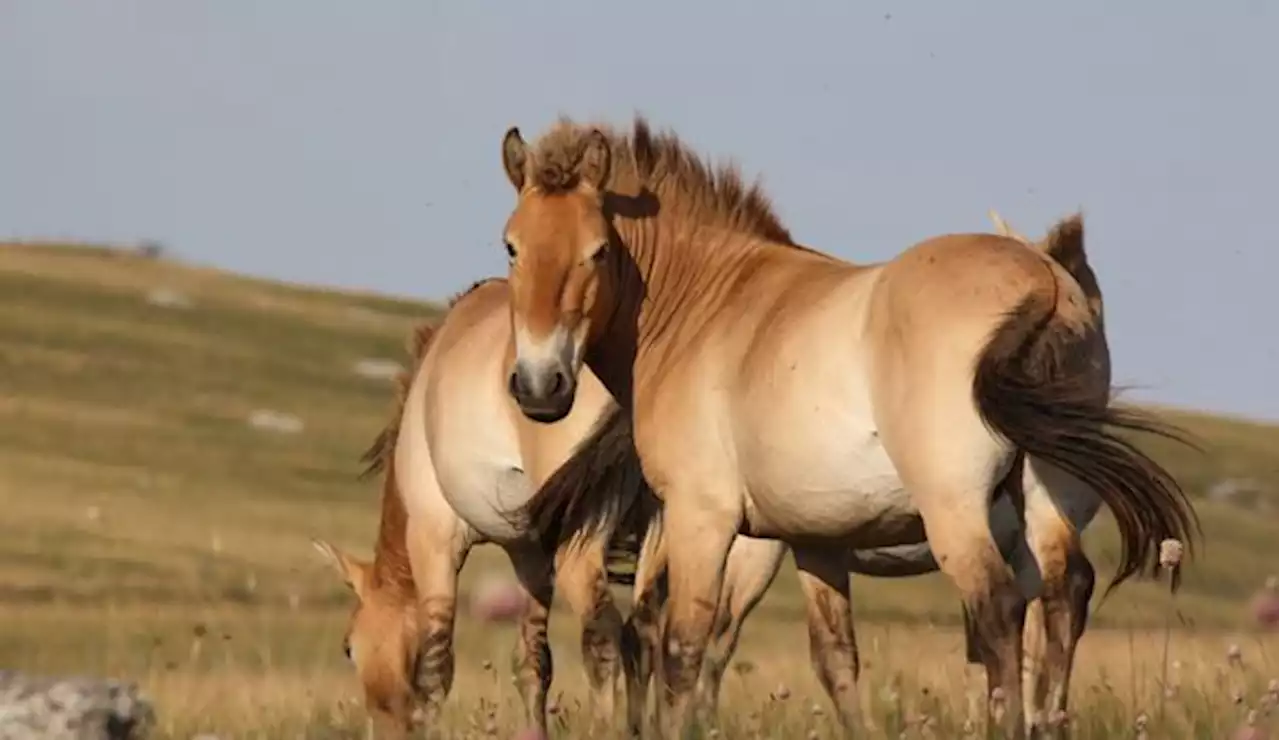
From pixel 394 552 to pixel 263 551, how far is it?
78.6 feet

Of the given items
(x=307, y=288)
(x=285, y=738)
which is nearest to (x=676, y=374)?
(x=285, y=738)

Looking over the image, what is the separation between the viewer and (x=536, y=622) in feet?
41.2

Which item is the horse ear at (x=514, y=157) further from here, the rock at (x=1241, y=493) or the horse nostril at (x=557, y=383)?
the rock at (x=1241, y=493)

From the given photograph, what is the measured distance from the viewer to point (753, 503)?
30.5ft

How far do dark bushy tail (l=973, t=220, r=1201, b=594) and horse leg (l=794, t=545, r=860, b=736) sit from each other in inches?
81.8

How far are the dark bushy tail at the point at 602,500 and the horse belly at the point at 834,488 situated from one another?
2.11 metres

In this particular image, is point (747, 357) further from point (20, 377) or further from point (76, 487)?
point (20, 377)

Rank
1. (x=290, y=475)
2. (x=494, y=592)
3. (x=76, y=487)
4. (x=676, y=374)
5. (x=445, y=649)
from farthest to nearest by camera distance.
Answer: (x=290, y=475), (x=76, y=487), (x=445, y=649), (x=676, y=374), (x=494, y=592)

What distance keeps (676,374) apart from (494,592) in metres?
1.30

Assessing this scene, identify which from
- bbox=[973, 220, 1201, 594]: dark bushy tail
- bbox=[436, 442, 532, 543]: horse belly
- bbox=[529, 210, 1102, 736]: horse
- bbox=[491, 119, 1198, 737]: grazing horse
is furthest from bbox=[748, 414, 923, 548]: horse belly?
bbox=[436, 442, 532, 543]: horse belly

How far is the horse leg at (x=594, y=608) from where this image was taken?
11688 mm

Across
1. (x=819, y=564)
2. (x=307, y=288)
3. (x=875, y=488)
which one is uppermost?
(x=875, y=488)

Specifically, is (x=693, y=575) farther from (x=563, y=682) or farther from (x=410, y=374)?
(x=563, y=682)

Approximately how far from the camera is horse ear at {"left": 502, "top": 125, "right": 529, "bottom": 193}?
32.3 feet
